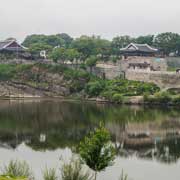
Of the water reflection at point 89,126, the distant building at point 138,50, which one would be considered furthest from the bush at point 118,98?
the distant building at point 138,50

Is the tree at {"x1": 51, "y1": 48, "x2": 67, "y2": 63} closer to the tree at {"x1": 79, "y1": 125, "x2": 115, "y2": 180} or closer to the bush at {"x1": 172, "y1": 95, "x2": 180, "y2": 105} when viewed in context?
the bush at {"x1": 172, "y1": 95, "x2": 180, "y2": 105}

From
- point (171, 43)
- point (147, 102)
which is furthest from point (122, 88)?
point (171, 43)

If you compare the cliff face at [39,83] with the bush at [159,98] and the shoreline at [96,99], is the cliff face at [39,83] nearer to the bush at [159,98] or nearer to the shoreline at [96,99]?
the shoreline at [96,99]

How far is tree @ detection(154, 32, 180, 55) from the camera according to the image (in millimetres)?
102956

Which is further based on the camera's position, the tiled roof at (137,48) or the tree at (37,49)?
the tree at (37,49)

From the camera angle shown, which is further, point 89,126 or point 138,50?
point 138,50

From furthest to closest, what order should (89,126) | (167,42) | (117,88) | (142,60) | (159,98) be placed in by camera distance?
(167,42) < (142,60) < (117,88) < (159,98) < (89,126)

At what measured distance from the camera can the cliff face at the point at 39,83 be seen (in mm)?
93562

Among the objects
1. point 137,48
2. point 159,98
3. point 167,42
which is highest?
point 167,42

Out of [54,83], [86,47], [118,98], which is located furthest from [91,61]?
[118,98]

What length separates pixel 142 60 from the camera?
3762 inches

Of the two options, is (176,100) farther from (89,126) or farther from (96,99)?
(89,126)

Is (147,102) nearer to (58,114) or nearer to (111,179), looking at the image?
(58,114)

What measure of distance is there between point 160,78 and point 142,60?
1065 cm
